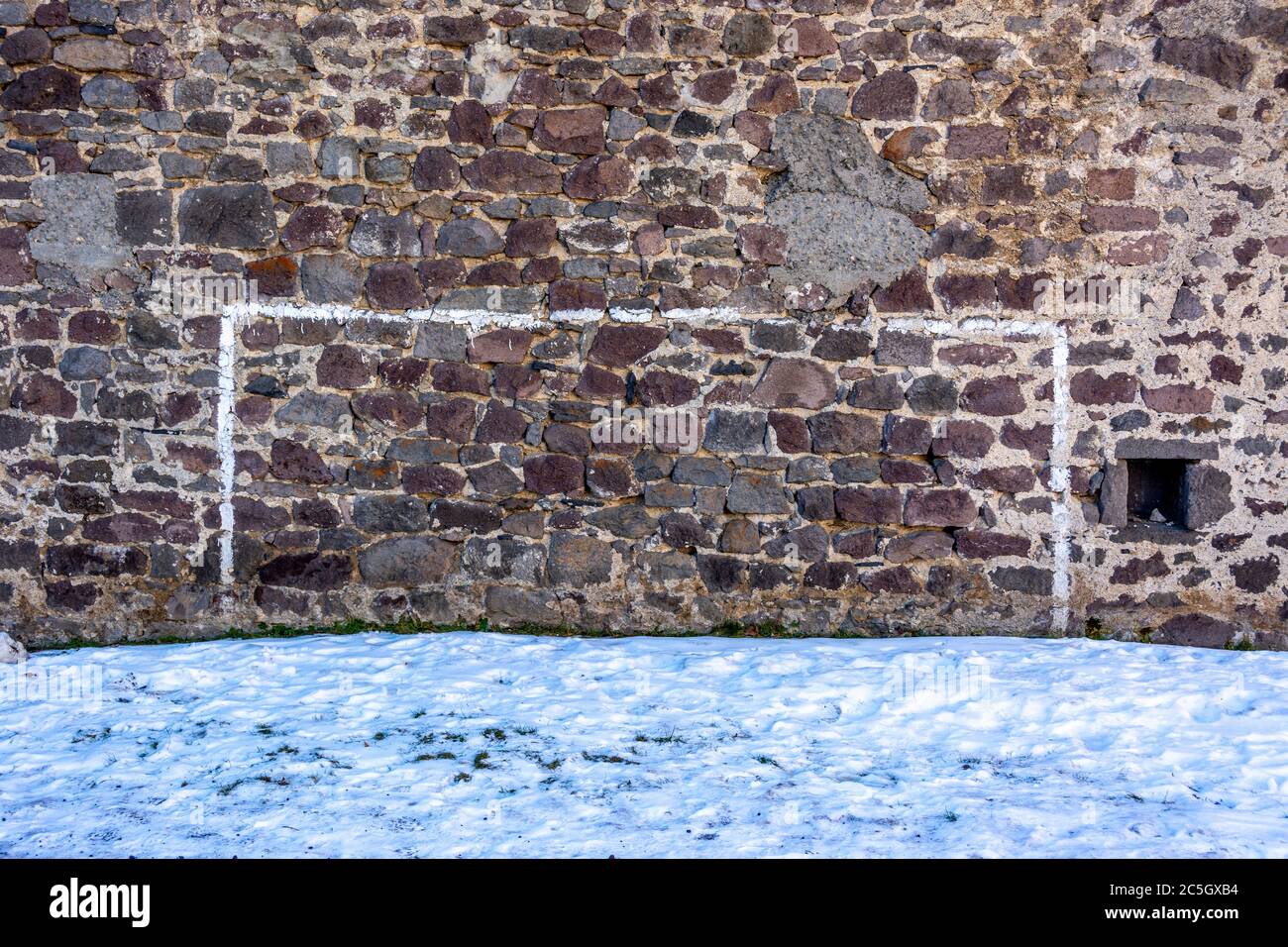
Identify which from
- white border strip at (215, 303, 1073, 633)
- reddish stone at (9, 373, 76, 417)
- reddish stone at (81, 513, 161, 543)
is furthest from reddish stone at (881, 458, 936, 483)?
reddish stone at (9, 373, 76, 417)

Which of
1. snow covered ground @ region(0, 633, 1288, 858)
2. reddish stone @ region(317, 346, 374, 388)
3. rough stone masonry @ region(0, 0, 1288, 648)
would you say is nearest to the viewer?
snow covered ground @ region(0, 633, 1288, 858)

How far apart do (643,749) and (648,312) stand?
6.55ft

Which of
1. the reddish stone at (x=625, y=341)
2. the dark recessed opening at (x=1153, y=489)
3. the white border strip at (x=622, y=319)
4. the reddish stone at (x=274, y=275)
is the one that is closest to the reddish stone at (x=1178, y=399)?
the dark recessed opening at (x=1153, y=489)

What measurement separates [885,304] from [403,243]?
2.19m

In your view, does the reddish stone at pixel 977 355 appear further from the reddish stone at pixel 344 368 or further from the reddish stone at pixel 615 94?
the reddish stone at pixel 344 368

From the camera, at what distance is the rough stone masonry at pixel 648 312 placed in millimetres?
4637

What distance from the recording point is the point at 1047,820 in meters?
3.06

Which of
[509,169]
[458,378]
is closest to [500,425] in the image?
[458,378]

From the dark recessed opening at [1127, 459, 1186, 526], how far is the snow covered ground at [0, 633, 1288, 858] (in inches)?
25.5

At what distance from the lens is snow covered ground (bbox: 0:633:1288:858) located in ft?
9.70

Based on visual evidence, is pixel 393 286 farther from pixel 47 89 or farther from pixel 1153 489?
pixel 1153 489

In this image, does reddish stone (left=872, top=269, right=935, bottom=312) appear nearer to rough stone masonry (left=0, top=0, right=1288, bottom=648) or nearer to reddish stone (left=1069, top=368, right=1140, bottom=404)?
rough stone masonry (left=0, top=0, right=1288, bottom=648)

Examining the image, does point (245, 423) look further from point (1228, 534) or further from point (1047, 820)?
point (1228, 534)

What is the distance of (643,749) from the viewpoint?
364 centimetres
